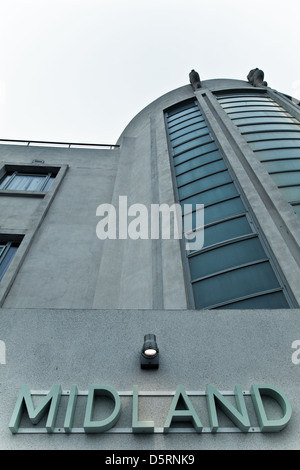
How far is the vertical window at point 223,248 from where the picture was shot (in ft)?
24.3

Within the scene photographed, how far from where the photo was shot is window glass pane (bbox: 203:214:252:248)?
29.4 feet

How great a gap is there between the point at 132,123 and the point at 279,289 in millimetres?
16656

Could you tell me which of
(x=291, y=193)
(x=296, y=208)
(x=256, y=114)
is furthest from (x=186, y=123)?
(x=296, y=208)

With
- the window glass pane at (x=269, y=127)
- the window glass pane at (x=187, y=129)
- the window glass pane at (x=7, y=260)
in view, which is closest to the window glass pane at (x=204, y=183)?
the window glass pane at (x=269, y=127)

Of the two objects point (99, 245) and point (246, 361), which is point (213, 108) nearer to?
point (99, 245)

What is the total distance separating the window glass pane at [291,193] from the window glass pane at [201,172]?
2371 millimetres

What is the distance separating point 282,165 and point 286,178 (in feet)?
2.96

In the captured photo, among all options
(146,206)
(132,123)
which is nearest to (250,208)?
(146,206)

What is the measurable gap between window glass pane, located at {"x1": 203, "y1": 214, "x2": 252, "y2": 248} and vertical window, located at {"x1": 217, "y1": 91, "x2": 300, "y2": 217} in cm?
147

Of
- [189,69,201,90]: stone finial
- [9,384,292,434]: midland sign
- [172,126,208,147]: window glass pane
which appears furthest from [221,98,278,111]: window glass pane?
[9,384,292,434]: midland sign

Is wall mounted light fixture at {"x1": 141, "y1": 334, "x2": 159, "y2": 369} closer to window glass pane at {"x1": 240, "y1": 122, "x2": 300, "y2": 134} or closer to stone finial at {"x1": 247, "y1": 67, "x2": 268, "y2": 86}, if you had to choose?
window glass pane at {"x1": 240, "y1": 122, "x2": 300, "y2": 134}

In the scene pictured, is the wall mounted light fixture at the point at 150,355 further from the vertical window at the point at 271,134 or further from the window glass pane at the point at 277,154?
the window glass pane at the point at 277,154

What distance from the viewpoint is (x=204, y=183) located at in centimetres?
1157

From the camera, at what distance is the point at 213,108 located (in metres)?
17.2
